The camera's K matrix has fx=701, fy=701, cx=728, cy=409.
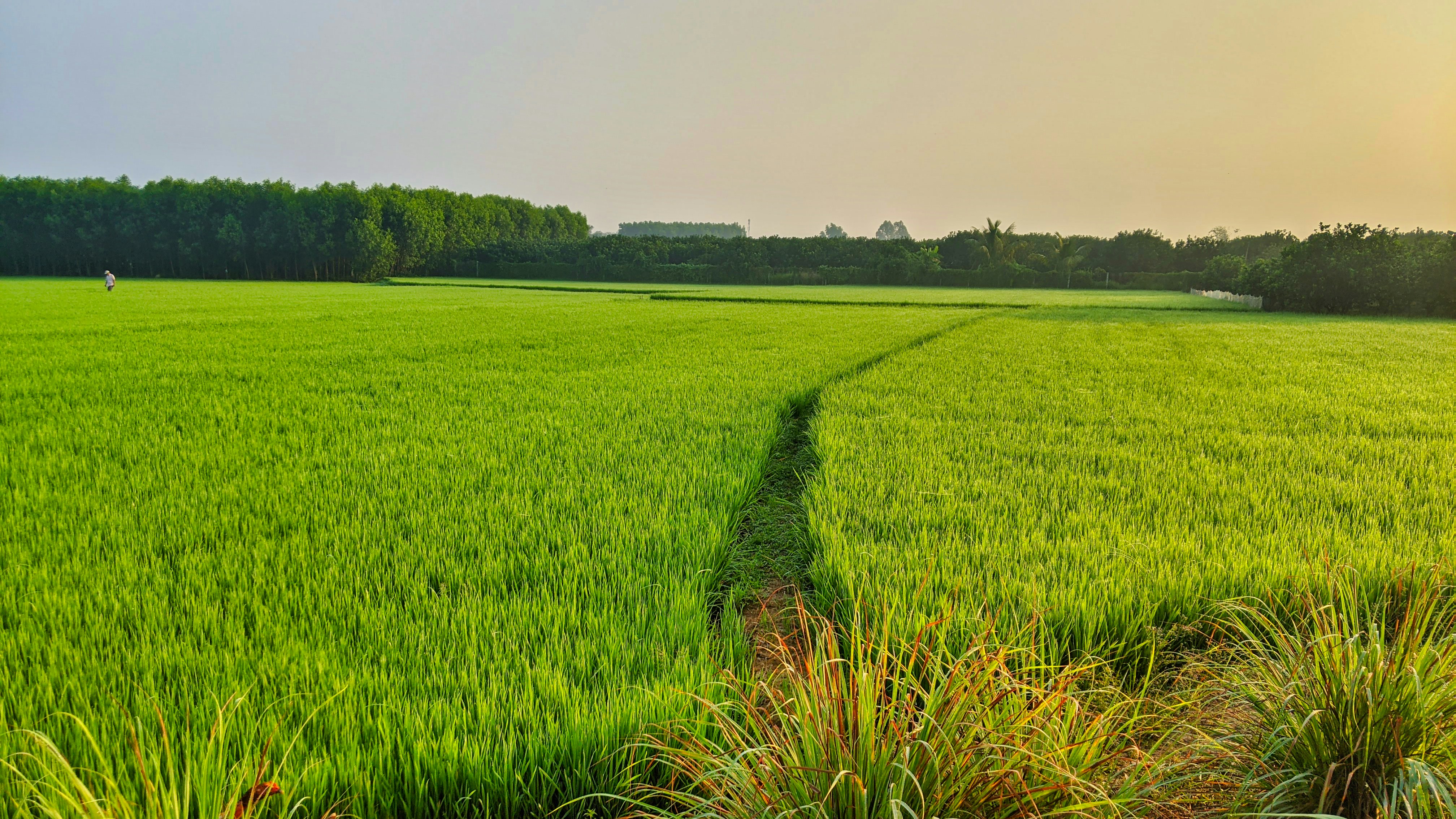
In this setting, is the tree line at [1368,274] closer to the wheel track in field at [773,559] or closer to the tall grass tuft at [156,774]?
the wheel track in field at [773,559]

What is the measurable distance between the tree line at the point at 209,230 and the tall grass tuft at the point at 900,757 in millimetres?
76584

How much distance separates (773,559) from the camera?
3537 millimetres

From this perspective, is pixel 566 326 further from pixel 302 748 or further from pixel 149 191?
pixel 149 191

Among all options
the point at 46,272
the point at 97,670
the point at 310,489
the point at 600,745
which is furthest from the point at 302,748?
the point at 46,272

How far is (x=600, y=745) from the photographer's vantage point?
1.78 m

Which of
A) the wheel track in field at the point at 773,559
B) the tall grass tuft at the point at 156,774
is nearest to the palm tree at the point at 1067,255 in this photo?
the wheel track in field at the point at 773,559

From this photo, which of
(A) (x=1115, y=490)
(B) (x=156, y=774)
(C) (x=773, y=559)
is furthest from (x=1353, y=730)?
(A) (x=1115, y=490)

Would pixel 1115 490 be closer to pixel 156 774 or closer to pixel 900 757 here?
pixel 900 757

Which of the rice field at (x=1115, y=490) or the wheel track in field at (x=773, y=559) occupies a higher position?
the rice field at (x=1115, y=490)

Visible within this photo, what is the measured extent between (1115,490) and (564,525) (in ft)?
10.3

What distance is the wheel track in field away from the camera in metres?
2.65

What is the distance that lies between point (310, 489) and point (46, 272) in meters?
94.6

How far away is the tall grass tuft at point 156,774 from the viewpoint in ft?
3.99

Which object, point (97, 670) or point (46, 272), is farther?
point (46, 272)
